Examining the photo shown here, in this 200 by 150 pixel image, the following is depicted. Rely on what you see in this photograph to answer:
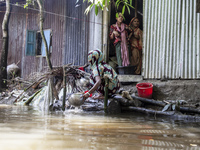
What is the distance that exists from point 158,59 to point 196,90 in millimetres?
1798

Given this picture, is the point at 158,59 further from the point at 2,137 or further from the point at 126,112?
the point at 2,137

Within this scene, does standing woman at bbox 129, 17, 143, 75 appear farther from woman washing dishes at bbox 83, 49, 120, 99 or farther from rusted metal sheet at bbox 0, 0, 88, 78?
woman washing dishes at bbox 83, 49, 120, 99

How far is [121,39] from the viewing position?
343 inches

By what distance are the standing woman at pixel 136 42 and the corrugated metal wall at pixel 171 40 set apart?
4.11ft

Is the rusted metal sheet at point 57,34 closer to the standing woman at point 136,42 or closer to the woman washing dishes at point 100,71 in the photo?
the standing woman at point 136,42

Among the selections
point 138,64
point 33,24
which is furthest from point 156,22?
point 33,24

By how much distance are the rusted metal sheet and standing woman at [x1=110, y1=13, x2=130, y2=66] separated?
1.48 m

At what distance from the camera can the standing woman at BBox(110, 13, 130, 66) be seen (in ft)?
28.4

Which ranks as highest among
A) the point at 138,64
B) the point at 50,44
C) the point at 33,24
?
the point at 33,24

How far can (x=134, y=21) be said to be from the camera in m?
9.09

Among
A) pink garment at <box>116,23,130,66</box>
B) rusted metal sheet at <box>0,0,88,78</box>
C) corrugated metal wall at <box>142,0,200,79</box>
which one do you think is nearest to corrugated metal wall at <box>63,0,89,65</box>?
rusted metal sheet at <box>0,0,88,78</box>

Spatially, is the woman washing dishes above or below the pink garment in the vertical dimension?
below

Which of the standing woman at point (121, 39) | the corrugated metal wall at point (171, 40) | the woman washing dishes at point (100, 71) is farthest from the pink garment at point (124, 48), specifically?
the woman washing dishes at point (100, 71)

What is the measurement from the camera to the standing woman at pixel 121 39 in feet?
28.4
